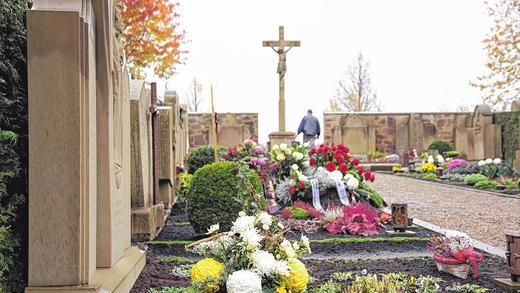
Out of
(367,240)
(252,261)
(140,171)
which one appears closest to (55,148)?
(252,261)

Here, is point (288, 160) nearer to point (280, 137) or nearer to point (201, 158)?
point (201, 158)

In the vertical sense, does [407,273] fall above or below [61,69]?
below

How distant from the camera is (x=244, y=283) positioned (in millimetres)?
3262

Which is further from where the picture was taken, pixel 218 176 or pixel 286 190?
pixel 286 190

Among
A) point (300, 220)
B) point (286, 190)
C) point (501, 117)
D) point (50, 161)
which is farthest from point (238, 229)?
point (501, 117)

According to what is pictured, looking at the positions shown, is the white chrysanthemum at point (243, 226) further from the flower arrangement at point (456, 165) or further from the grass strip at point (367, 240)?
the flower arrangement at point (456, 165)

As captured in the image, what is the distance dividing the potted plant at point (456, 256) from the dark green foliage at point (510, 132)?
705 inches

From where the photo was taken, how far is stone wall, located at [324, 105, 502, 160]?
93.2 ft

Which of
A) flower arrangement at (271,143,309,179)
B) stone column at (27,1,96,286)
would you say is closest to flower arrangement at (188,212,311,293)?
stone column at (27,1,96,286)

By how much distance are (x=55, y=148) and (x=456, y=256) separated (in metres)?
3.37

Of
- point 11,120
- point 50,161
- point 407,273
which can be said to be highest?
point 11,120

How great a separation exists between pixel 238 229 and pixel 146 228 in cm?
333

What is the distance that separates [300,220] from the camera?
8.56 m

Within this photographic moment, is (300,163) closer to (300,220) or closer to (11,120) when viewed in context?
(300,220)
